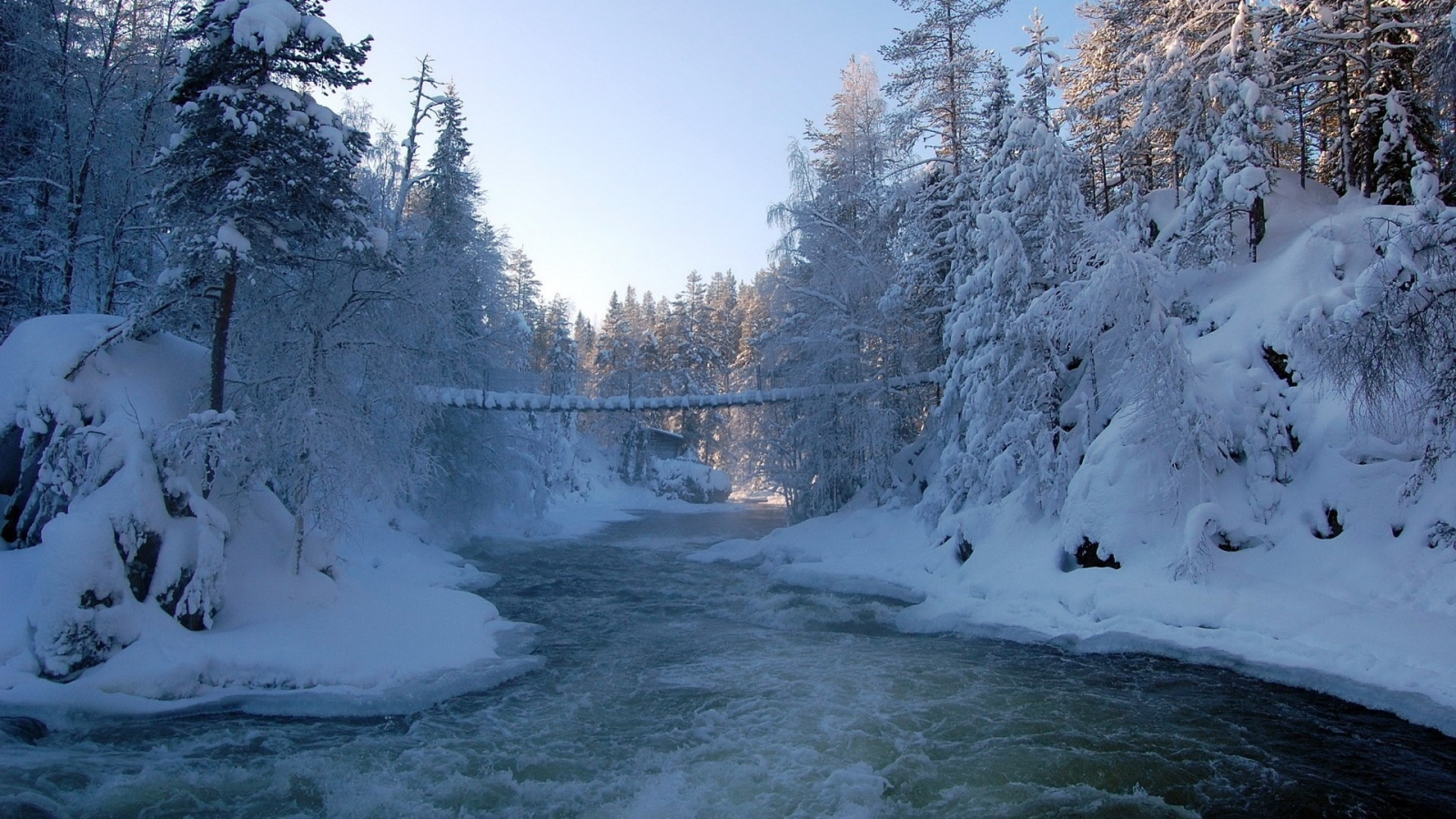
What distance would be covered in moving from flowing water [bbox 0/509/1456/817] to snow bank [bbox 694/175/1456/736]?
0.88 m

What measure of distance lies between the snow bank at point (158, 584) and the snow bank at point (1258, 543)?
8.32 metres

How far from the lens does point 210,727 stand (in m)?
7.62

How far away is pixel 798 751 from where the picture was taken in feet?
23.8

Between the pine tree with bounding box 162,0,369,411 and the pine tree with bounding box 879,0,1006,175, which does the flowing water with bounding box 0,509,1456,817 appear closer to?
the pine tree with bounding box 162,0,369,411

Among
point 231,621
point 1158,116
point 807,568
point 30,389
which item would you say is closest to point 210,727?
point 231,621

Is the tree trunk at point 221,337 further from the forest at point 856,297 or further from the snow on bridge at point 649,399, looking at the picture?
the snow on bridge at point 649,399

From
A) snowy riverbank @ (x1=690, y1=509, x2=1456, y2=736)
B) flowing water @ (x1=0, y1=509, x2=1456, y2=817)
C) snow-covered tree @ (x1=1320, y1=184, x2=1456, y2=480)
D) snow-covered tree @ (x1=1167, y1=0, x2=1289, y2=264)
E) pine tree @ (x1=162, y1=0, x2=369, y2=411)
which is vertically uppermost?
snow-covered tree @ (x1=1167, y1=0, x2=1289, y2=264)

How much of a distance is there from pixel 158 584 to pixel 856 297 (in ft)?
60.1

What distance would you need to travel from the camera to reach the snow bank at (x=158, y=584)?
26.0ft

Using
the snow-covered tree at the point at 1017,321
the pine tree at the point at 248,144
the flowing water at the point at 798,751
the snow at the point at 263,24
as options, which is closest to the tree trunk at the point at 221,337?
the pine tree at the point at 248,144

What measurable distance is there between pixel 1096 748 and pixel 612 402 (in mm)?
18564

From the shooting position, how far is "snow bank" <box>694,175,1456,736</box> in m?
8.83

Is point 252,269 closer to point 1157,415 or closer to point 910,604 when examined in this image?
point 910,604

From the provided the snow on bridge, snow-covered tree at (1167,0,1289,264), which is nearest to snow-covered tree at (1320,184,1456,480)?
snow-covered tree at (1167,0,1289,264)
